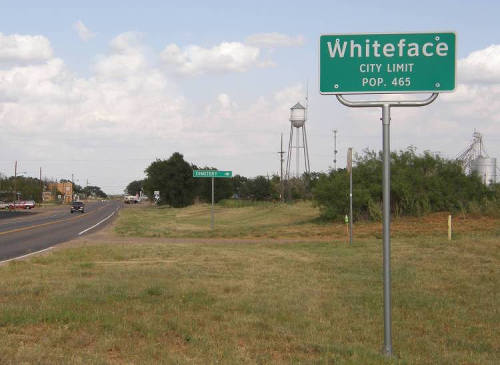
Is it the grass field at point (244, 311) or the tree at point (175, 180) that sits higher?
the tree at point (175, 180)

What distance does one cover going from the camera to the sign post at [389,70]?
6684mm

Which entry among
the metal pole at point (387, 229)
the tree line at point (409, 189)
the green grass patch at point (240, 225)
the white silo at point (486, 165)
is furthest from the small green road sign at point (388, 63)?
the white silo at point (486, 165)

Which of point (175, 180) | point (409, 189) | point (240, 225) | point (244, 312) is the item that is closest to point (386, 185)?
point (244, 312)

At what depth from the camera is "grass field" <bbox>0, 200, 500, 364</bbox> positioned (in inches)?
265

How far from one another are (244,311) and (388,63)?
4067 millimetres

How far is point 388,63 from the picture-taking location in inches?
266

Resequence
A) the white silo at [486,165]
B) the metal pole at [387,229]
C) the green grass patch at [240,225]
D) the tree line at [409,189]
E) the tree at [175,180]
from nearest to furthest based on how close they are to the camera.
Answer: the metal pole at [387,229] → the green grass patch at [240,225] → the tree line at [409,189] → the white silo at [486,165] → the tree at [175,180]

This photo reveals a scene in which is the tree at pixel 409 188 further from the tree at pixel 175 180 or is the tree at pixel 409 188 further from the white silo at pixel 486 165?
the tree at pixel 175 180

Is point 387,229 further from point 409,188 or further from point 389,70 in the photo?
point 409,188

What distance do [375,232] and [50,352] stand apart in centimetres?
2366

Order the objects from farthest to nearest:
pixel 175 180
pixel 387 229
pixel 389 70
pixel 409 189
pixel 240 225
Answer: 1. pixel 175 180
2. pixel 240 225
3. pixel 409 189
4. pixel 389 70
5. pixel 387 229

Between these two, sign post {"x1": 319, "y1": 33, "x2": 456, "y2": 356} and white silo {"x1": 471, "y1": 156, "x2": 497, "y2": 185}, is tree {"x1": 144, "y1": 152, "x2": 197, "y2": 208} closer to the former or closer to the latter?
white silo {"x1": 471, "y1": 156, "x2": 497, "y2": 185}

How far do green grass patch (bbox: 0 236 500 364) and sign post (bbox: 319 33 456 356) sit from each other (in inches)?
44.9

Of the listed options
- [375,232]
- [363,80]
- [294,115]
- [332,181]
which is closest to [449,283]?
[363,80]
